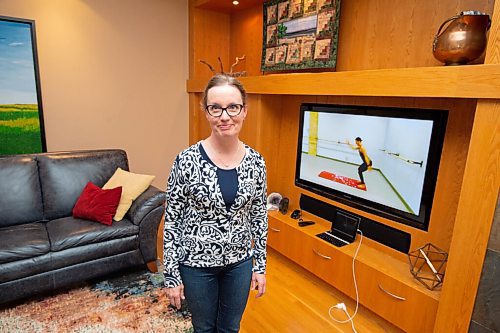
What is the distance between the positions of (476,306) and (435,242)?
0.49 metres

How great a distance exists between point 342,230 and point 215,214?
1546 mm

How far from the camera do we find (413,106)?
207cm

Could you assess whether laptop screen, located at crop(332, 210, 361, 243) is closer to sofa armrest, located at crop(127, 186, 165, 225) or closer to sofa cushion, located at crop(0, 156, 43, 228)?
sofa armrest, located at crop(127, 186, 165, 225)

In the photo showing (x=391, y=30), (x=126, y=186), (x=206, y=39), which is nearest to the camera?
(x=391, y=30)

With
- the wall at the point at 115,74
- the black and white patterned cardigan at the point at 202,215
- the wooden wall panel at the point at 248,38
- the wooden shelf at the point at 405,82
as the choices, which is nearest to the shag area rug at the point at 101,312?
the black and white patterned cardigan at the point at 202,215

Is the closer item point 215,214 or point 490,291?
point 215,214

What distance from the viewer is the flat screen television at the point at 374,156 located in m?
1.97

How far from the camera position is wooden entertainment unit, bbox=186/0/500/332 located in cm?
152

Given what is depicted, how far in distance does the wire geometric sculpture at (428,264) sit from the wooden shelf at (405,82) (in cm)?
→ 94

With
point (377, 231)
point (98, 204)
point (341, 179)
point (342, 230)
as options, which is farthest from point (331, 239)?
point (98, 204)

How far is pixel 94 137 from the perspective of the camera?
11.2 ft

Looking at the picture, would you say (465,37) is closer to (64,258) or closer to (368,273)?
(368,273)

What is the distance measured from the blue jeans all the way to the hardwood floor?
30.0 inches

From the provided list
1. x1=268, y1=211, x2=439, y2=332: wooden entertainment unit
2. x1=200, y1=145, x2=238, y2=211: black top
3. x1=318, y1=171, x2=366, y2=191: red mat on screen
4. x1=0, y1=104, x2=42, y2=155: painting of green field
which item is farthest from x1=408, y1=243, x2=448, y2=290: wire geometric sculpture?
x1=0, y1=104, x2=42, y2=155: painting of green field
